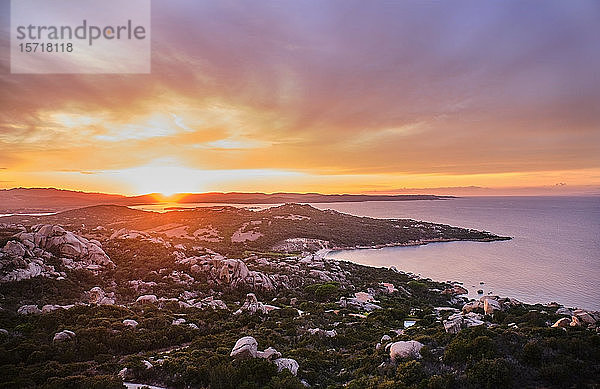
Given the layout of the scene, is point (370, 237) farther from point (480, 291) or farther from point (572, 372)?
point (572, 372)

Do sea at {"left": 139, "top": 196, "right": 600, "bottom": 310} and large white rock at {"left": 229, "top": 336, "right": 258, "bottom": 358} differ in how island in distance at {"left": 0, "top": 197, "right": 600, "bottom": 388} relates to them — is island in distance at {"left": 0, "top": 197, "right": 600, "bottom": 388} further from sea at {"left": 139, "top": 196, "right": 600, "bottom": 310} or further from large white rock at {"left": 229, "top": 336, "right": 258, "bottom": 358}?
sea at {"left": 139, "top": 196, "right": 600, "bottom": 310}

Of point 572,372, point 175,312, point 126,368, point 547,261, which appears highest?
point 572,372

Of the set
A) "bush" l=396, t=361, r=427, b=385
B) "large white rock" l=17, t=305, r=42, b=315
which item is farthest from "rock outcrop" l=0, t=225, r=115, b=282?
"bush" l=396, t=361, r=427, b=385

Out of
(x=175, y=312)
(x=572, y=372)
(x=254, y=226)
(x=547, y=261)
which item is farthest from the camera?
(x=254, y=226)

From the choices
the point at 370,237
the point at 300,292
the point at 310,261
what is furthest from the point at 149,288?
the point at 370,237

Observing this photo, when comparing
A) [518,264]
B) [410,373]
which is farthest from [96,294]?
[518,264]

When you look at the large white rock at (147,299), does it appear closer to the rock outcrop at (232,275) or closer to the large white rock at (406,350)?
the rock outcrop at (232,275)
